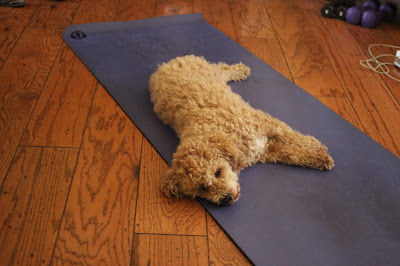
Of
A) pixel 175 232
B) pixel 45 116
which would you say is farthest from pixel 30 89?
pixel 175 232

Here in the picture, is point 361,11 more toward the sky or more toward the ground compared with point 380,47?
more toward the sky

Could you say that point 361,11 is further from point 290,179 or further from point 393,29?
point 290,179

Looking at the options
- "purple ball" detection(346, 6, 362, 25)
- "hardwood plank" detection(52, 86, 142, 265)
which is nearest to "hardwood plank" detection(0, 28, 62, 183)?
"hardwood plank" detection(52, 86, 142, 265)

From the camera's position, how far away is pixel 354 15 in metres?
3.23

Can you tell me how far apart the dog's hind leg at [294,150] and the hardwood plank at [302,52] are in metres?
0.66

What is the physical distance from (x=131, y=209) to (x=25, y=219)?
41 cm

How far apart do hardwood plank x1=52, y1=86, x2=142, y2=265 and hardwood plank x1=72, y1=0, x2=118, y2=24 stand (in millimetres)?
1126

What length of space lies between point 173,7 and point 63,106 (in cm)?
153

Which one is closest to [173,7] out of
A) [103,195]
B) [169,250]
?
[103,195]

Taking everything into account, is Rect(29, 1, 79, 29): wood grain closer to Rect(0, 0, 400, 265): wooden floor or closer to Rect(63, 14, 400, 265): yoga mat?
Rect(0, 0, 400, 265): wooden floor

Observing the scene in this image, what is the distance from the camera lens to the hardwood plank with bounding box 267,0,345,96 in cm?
257

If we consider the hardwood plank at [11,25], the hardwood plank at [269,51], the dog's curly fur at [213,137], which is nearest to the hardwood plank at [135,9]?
the hardwood plank at [11,25]

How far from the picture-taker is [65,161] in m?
1.88

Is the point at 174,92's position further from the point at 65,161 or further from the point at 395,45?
the point at 395,45
